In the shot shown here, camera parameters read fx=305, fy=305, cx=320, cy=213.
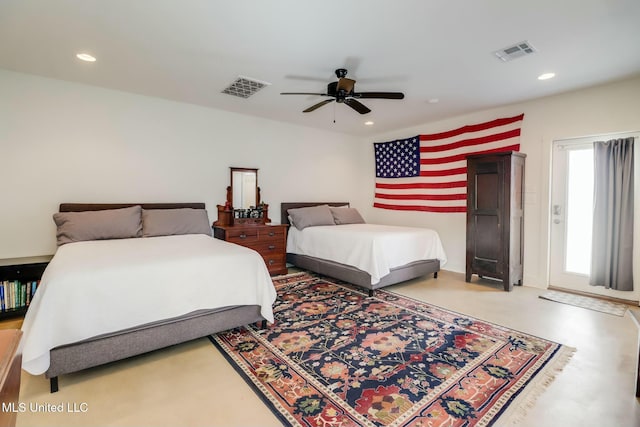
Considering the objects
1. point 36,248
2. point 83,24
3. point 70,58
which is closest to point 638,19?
point 83,24

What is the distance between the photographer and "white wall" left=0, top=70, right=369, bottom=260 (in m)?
3.36

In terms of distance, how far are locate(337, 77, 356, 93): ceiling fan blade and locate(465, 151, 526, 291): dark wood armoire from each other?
2.35 m

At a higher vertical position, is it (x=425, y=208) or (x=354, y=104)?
(x=354, y=104)

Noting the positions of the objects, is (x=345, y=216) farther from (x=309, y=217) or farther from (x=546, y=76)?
(x=546, y=76)

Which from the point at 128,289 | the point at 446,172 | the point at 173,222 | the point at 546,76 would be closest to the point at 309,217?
the point at 173,222

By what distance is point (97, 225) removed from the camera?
3.37 metres

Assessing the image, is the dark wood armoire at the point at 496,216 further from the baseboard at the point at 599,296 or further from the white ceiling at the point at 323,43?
the white ceiling at the point at 323,43

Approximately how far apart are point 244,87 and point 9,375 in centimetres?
351

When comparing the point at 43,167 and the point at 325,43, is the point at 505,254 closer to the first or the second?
the point at 325,43

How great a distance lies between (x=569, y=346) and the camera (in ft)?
8.21

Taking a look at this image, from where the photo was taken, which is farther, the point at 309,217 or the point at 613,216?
the point at 309,217

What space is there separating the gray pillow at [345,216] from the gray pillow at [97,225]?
9.86 feet

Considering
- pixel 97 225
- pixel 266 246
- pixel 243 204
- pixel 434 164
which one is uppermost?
pixel 434 164

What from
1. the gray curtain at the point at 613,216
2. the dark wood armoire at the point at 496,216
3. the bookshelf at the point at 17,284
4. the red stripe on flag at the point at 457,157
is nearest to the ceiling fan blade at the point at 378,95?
the dark wood armoire at the point at 496,216
